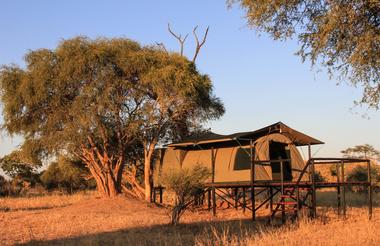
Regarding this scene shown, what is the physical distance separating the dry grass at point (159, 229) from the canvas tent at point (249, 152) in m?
1.78

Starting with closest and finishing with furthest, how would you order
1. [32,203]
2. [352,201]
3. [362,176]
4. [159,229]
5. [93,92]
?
1. [159,229]
2. [93,92]
3. [32,203]
4. [352,201]
5. [362,176]

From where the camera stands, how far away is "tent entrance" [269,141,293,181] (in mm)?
22391

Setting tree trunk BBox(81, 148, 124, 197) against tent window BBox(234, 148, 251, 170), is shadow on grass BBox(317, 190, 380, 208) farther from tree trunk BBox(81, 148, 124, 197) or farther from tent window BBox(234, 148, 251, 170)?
tree trunk BBox(81, 148, 124, 197)

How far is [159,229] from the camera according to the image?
15.2 metres

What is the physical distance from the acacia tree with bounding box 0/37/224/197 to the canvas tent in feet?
10.9

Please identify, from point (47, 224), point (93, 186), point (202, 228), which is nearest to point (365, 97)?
point (202, 228)

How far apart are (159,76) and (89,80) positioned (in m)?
3.50

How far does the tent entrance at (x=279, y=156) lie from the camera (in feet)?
73.5

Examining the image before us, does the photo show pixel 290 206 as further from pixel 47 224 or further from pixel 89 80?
pixel 89 80

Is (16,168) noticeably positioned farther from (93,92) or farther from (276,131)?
(276,131)

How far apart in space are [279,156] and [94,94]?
9.17 m

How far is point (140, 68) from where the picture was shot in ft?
81.6

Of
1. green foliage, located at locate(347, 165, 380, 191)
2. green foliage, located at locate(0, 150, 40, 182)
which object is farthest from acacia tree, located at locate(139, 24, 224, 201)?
green foliage, located at locate(0, 150, 40, 182)

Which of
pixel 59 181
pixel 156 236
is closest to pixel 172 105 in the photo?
pixel 156 236
